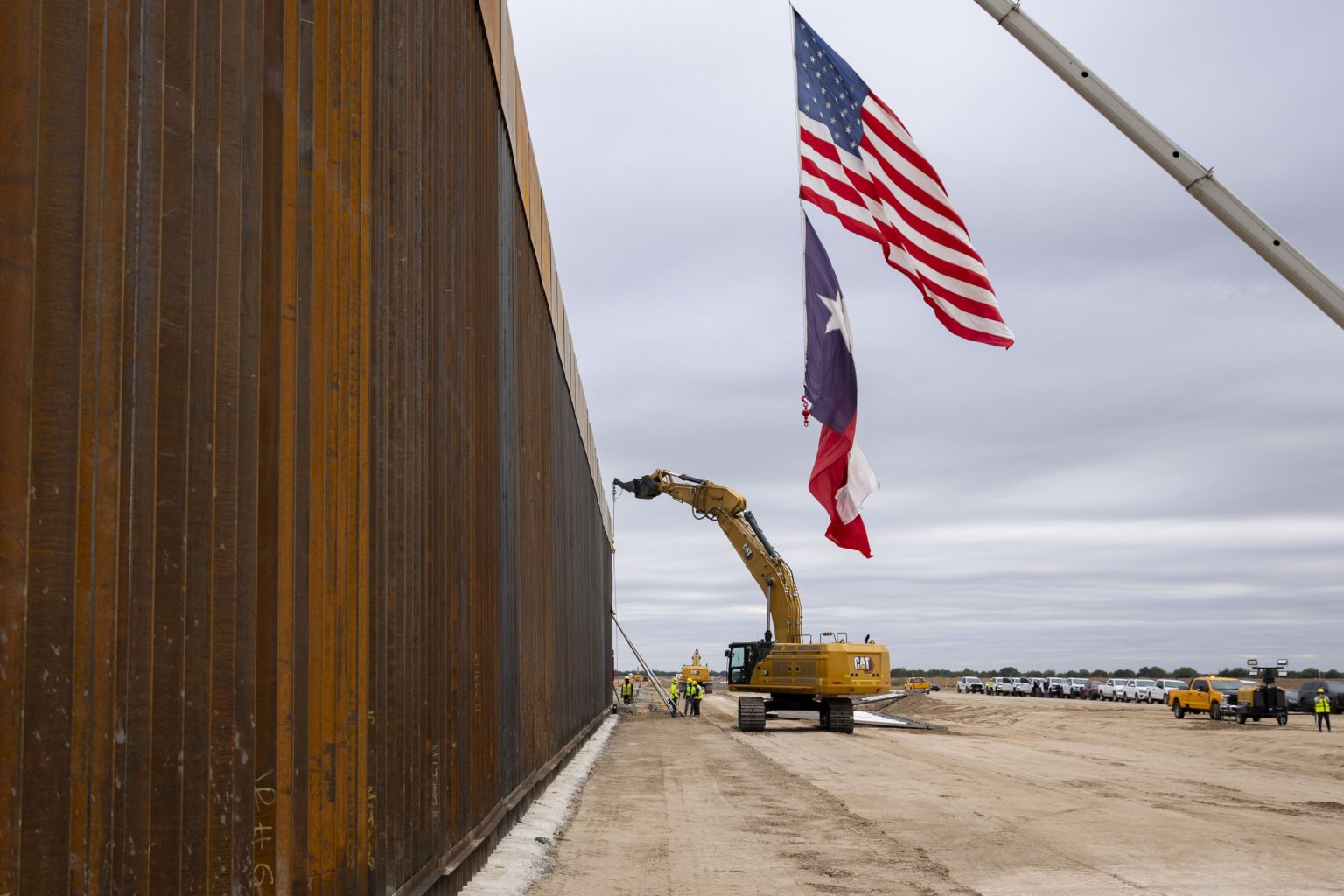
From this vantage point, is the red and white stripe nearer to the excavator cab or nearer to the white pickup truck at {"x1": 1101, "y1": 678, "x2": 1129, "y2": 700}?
the excavator cab

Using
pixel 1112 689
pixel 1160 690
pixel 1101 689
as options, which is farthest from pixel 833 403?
pixel 1101 689

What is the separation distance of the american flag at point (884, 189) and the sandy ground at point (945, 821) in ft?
16.2

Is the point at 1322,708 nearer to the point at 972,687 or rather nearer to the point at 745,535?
the point at 745,535

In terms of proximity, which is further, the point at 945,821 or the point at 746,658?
the point at 746,658

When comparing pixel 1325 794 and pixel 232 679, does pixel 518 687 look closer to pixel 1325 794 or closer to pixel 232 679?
A: pixel 232 679

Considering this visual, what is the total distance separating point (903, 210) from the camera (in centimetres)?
1099

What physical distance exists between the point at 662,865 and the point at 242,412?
25.4ft

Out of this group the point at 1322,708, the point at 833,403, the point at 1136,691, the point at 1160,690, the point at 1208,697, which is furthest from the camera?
the point at 1136,691

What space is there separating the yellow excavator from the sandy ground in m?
2.87

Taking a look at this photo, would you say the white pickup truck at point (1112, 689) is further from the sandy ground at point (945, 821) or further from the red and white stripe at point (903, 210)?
the red and white stripe at point (903, 210)

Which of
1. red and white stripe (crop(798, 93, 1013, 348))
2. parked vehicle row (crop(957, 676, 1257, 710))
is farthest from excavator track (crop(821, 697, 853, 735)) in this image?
parked vehicle row (crop(957, 676, 1257, 710))

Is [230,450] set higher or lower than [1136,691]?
higher

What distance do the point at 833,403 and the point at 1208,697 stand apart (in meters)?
41.7

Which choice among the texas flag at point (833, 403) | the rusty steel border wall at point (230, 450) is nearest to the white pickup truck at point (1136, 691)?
the texas flag at point (833, 403)
